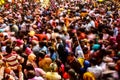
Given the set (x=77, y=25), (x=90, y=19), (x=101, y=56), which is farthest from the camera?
(x=90, y=19)

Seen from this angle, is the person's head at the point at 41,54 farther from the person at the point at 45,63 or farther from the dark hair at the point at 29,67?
the dark hair at the point at 29,67

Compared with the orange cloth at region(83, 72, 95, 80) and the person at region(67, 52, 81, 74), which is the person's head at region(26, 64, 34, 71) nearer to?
the person at region(67, 52, 81, 74)

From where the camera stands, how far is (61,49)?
31.1ft

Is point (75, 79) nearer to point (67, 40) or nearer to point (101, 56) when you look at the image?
point (101, 56)

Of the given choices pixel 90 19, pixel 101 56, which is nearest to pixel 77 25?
pixel 90 19

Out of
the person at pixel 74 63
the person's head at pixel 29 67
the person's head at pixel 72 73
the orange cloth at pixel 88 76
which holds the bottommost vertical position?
the orange cloth at pixel 88 76

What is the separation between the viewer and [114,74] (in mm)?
7469

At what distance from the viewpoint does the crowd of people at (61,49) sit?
26.0 feet

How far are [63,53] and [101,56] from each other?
1137 mm

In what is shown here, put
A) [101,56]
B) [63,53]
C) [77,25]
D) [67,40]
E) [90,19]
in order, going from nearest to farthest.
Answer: [101,56] → [63,53] → [67,40] → [77,25] → [90,19]

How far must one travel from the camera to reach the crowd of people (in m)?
7.93

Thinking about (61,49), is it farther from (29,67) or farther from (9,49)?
(29,67)

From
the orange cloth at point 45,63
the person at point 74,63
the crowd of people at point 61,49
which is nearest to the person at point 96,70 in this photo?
the crowd of people at point 61,49

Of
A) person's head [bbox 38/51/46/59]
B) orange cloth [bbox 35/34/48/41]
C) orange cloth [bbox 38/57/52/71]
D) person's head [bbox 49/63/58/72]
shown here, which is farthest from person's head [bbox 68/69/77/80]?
orange cloth [bbox 35/34/48/41]
